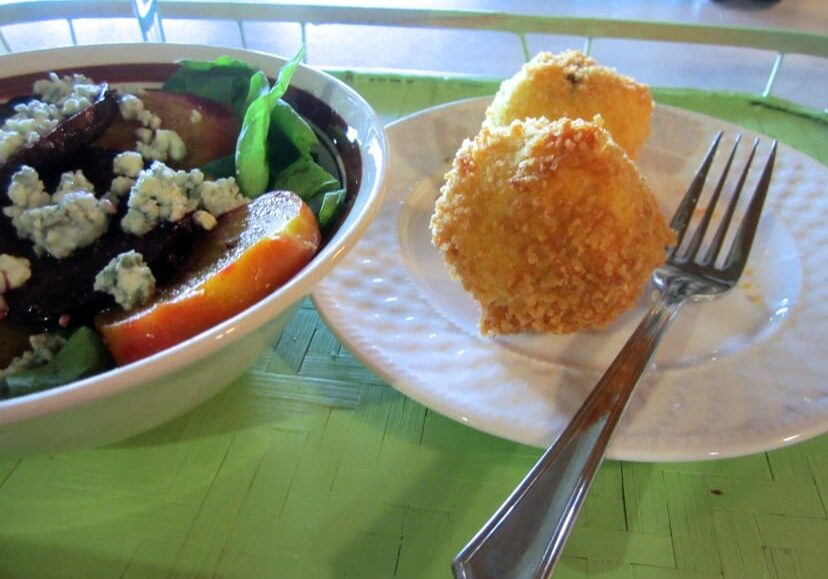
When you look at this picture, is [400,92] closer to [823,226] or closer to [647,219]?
[647,219]

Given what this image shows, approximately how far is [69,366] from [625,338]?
2.02 feet

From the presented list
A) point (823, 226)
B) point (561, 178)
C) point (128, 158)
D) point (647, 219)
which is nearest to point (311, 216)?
point (128, 158)

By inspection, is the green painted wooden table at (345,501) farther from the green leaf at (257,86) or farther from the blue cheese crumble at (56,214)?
the green leaf at (257,86)

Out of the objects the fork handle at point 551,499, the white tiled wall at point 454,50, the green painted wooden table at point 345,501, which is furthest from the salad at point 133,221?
the white tiled wall at point 454,50

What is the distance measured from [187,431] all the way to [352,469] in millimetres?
186

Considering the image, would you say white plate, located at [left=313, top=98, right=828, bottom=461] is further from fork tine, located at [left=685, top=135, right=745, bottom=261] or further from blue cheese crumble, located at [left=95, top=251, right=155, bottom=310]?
blue cheese crumble, located at [left=95, top=251, right=155, bottom=310]

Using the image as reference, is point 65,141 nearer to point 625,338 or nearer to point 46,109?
point 46,109

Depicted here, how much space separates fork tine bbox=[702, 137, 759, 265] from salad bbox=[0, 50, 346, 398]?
1.83 ft

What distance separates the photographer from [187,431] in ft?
2.34

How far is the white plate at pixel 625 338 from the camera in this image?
2.16 feet

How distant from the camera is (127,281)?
60 cm

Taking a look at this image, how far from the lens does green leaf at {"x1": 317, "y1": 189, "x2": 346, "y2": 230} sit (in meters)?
0.69

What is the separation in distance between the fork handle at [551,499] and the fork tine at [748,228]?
1.02 ft

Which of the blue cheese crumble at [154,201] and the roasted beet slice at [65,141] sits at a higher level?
the roasted beet slice at [65,141]
